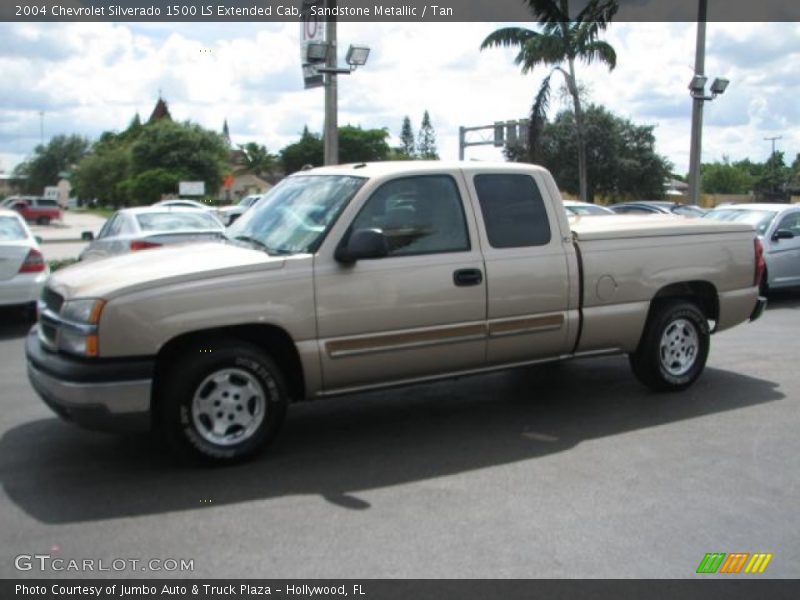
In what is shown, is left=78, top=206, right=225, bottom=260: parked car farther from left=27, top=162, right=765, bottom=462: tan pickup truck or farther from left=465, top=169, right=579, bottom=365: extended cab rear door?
left=465, top=169, right=579, bottom=365: extended cab rear door

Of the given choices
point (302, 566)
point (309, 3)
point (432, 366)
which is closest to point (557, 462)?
point (432, 366)

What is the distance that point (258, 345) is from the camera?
18.2 ft

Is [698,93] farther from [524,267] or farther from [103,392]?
[103,392]

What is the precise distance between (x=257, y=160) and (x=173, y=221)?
9775cm

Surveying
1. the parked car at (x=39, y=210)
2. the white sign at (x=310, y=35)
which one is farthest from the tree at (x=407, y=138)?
the white sign at (x=310, y=35)

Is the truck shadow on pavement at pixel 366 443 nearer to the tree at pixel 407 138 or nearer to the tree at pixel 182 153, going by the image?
the tree at pixel 182 153

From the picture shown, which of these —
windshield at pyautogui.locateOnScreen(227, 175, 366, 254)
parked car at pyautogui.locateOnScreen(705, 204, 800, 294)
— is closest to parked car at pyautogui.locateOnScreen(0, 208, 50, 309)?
windshield at pyautogui.locateOnScreen(227, 175, 366, 254)

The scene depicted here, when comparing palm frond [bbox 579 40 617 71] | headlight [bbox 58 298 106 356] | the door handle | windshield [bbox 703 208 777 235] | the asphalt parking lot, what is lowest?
the asphalt parking lot

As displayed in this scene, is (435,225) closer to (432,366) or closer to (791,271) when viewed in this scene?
(432,366)

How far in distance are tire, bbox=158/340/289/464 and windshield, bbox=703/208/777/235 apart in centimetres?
948

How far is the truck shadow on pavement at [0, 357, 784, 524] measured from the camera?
4.93 meters

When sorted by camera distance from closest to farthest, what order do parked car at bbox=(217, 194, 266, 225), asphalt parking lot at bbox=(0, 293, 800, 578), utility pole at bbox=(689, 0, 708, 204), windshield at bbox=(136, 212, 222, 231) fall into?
asphalt parking lot at bbox=(0, 293, 800, 578), windshield at bbox=(136, 212, 222, 231), parked car at bbox=(217, 194, 266, 225), utility pole at bbox=(689, 0, 708, 204)

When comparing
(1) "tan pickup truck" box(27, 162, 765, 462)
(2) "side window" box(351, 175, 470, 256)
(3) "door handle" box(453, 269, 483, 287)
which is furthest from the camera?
(3) "door handle" box(453, 269, 483, 287)

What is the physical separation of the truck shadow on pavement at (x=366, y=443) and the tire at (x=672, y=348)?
0.60ft
